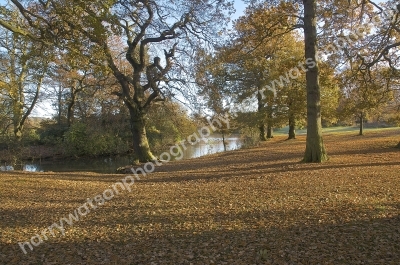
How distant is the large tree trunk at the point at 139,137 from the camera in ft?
60.0

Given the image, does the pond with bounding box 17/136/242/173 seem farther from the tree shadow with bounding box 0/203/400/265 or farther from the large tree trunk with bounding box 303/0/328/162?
the tree shadow with bounding box 0/203/400/265

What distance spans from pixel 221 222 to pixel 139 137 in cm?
1345

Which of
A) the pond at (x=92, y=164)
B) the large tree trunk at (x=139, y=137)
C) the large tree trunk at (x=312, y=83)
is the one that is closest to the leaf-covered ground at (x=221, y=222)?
the large tree trunk at (x=312, y=83)

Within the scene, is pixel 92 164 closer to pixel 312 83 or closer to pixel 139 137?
pixel 139 137

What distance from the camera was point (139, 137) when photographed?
18.6 m

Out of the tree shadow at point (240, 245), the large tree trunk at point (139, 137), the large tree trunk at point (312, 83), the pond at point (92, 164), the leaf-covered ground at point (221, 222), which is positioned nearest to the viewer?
the tree shadow at point (240, 245)

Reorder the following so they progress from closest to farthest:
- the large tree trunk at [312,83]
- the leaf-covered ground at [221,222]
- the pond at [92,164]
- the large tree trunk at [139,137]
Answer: the leaf-covered ground at [221,222] → the large tree trunk at [312,83] → the large tree trunk at [139,137] → the pond at [92,164]

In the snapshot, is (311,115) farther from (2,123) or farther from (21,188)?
(2,123)

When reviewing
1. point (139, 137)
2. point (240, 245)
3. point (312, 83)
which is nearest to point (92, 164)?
point (139, 137)

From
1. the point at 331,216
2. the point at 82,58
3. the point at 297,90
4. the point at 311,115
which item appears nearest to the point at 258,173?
the point at 311,115

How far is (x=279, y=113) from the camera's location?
28.9 metres

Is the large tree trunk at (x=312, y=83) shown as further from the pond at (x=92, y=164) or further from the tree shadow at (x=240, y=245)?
the pond at (x=92, y=164)

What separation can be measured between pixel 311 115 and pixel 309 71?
1699 mm

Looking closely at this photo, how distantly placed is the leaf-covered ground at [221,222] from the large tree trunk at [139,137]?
28.9ft
